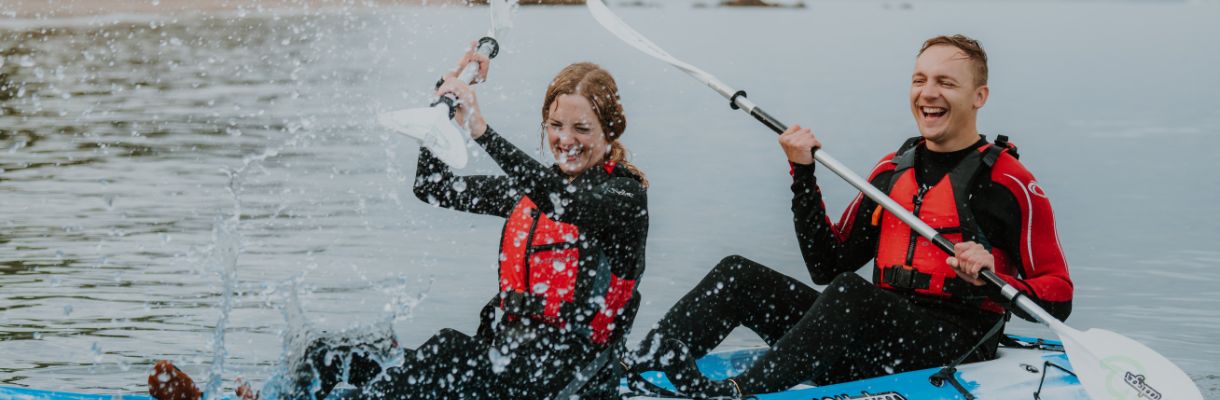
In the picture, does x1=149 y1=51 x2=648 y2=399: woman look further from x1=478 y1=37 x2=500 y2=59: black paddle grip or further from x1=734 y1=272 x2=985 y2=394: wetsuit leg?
x1=734 y1=272 x2=985 y2=394: wetsuit leg

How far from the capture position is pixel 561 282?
3.54 m

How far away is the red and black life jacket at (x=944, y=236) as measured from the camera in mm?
3936

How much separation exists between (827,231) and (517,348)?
1.04 m

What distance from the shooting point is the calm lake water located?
562 cm

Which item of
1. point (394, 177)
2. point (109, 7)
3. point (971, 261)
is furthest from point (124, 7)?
point (971, 261)

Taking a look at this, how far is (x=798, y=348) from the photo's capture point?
12.3 feet

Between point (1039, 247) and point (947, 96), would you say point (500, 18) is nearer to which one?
point (947, 96)

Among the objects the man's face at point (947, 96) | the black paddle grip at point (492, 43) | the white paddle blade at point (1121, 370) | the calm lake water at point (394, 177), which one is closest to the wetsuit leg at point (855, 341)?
the white paddle blade at point (1121, 370)

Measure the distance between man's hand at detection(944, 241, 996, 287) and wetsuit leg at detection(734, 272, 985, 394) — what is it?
0.14m

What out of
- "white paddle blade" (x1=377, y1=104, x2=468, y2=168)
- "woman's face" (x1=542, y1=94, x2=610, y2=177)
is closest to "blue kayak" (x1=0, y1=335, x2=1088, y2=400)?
"woman's face" (x1=542, y1=94, x2=610, y2=177)

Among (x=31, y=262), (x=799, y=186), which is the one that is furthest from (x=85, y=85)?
(x=799, y=186)

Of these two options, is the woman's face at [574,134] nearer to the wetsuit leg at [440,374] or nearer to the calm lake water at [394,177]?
the wetsuit leg at [440,374]

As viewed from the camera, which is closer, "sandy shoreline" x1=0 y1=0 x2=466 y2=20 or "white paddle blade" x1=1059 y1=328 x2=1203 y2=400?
"white paddle blade" x1=1059 y1=328 x2=1203 y2=400

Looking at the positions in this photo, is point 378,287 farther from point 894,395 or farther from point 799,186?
point 894,395
